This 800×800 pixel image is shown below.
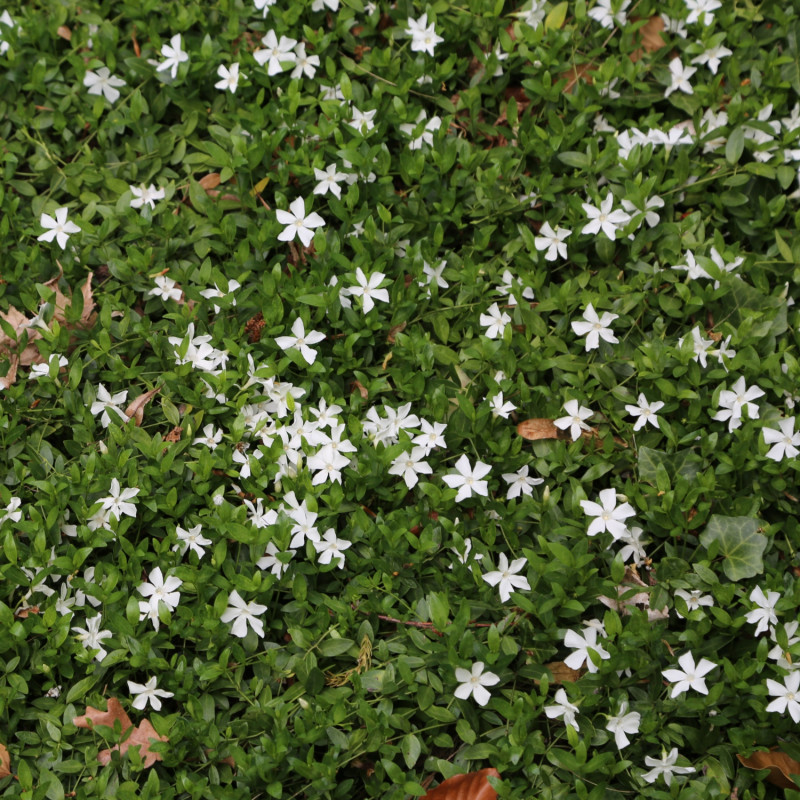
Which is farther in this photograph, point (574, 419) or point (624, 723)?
point (574, 419)

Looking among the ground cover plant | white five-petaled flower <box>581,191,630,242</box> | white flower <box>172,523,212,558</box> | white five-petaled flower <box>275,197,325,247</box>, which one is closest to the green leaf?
the ground cover plant

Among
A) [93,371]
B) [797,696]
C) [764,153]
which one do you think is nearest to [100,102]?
[93,371]

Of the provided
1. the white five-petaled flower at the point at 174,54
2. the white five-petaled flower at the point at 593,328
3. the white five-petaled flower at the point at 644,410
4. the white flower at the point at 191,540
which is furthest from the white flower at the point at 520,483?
the white five-petaled flower at the point at 174,54

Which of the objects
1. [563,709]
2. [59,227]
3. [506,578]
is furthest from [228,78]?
[563,709]

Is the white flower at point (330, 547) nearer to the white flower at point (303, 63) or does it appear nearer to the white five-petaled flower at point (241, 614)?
the white five-petaled flower at point (241, 614)

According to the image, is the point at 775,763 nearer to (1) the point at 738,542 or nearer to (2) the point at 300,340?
(1) the point at 738,542

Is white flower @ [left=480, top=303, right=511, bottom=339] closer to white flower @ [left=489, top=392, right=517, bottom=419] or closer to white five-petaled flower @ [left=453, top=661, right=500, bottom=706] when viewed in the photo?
white flower @ [left=489, top=392, right=517, bottom=419]

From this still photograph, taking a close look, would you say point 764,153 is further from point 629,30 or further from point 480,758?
point 480,758
